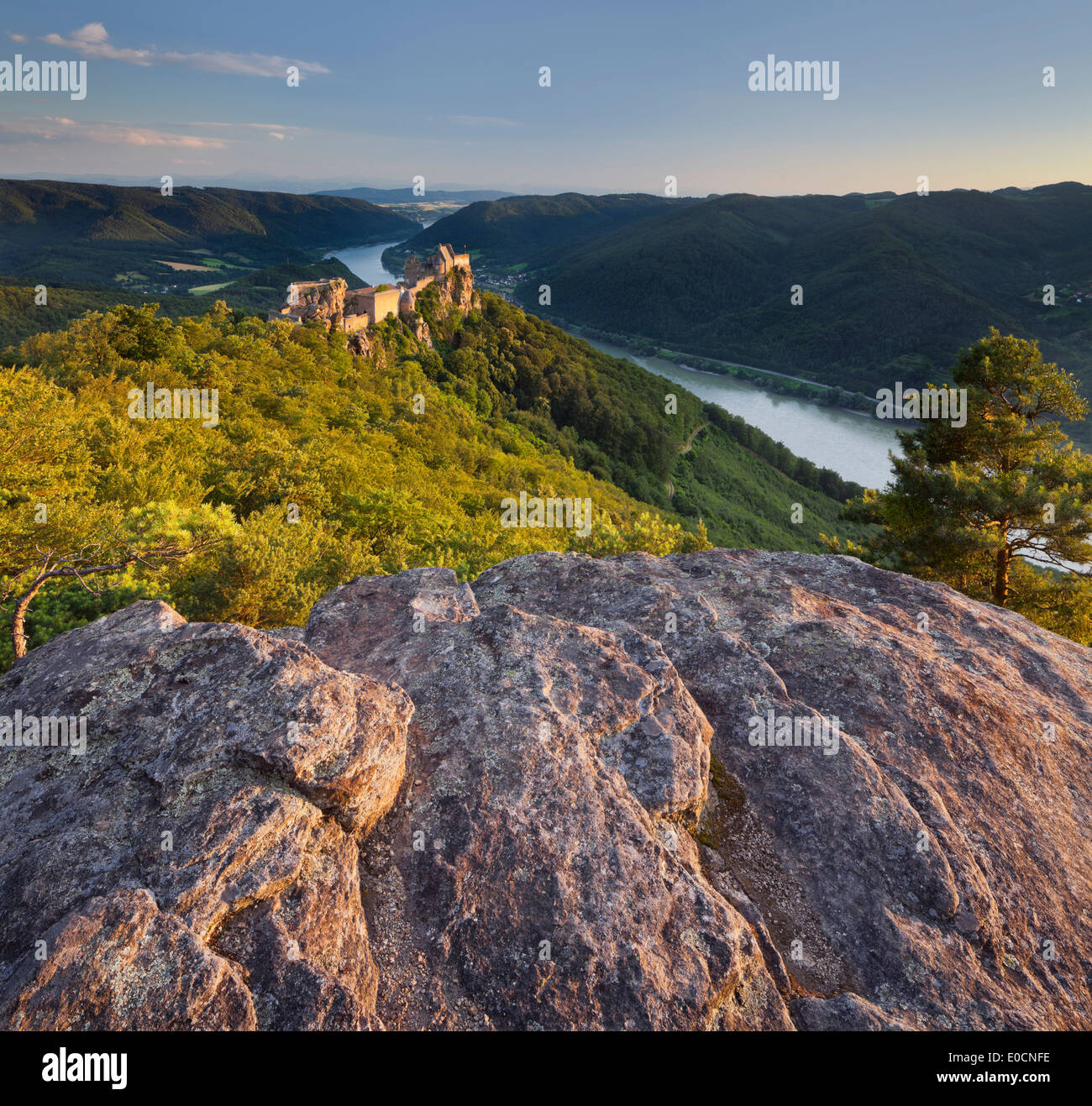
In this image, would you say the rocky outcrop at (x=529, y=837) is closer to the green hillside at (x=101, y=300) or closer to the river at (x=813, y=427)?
the green hillside at (x=101, y=300)

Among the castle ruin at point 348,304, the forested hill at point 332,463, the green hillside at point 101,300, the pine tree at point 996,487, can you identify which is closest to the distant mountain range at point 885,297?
the forested hill at point 332,463

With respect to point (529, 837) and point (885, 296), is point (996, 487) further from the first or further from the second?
point (885, 296)

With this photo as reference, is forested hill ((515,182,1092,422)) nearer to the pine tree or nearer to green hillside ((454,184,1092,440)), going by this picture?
green hillside ((454,184,1092,440))

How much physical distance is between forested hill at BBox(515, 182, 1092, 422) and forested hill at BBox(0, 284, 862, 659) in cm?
7263

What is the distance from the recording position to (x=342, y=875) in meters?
4.04

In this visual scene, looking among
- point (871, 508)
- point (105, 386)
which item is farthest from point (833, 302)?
point (105, 386)

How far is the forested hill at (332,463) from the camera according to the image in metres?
11.2

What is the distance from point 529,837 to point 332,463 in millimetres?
18557

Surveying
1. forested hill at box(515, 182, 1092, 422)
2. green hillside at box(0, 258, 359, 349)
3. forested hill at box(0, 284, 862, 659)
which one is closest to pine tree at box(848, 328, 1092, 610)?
forested hill at box(0, 284, 862, 659)

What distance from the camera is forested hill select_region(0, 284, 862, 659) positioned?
36.8 ft

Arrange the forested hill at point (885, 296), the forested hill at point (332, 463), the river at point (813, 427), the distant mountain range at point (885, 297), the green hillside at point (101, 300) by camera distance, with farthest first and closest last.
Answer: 1. the forested hill at point (885, 296)
2. the distant mountain range at point (885, 297)
3. the river at point (813, 427)
4. the green hillside at point (101, 300)
5. the forested hill at point (332, 463)

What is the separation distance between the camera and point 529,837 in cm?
440

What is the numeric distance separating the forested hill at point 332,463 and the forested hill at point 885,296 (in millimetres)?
72629

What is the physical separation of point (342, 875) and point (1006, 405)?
866 inches
